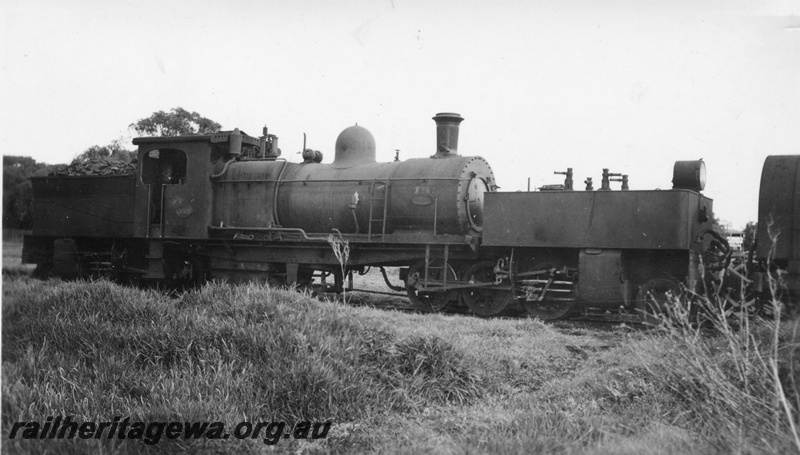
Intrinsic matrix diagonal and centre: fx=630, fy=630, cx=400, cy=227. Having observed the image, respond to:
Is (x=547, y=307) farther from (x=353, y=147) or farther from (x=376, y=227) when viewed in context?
(x=353, y=147)

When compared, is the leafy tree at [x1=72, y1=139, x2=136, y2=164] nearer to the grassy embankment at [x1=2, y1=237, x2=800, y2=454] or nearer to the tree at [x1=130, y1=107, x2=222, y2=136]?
the tree at [x1=130, y1=107, x2=222, y2=136]

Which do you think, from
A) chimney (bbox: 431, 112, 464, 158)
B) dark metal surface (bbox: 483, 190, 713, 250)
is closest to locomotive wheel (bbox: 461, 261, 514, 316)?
dark metal surface (bbox: 483, 190, 713, 250)

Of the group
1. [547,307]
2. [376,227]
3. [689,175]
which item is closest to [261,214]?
[376,227]

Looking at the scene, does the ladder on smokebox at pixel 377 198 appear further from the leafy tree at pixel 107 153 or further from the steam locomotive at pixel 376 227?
the leafy tree at pixel 107 153

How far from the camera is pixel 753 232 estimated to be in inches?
352

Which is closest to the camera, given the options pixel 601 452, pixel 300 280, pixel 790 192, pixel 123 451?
pixel 601 452

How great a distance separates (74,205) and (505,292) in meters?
9.16

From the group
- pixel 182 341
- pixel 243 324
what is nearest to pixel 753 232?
pixel 243 324

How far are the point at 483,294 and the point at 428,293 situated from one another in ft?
3.20

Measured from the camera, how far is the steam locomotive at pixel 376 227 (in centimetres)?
914

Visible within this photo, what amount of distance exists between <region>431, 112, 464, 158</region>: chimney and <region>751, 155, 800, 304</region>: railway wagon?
502 cm

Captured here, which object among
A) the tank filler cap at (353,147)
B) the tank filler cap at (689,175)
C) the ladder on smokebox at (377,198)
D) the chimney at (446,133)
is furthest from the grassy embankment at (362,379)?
the tank filler cap at (353,147)

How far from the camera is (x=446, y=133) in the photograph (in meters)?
11.2

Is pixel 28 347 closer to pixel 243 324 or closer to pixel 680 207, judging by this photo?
pixel 243 324
